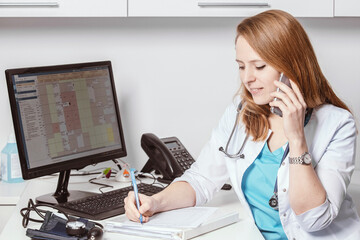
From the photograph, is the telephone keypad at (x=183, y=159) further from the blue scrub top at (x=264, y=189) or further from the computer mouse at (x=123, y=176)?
the blue scrub top at (x=264, y=189)

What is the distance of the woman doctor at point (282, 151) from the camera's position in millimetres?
1609

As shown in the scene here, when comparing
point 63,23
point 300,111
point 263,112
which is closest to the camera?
point 300,111

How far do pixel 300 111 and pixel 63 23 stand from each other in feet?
4.08

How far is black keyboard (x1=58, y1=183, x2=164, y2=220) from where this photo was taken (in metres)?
1.76

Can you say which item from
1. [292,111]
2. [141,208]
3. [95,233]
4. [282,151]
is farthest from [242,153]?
[95,233]

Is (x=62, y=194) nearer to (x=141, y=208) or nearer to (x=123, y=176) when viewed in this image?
(x=123, y=176)

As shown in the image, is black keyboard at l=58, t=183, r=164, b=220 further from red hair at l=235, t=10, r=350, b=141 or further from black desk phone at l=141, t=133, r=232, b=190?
red hair at l=235, t=10, r=350, b=141

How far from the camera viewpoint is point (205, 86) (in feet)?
8.40

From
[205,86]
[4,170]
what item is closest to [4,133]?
[4,170]

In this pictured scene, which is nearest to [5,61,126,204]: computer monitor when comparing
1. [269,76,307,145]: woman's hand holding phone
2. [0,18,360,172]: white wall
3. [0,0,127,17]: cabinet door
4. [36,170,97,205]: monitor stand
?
[36,170,97,205]: monitor stand

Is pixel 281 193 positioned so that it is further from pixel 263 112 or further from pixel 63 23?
pixel 63 23

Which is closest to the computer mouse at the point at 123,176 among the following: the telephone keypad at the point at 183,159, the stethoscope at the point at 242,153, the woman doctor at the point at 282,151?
the telephone keypad at the point at 183,159

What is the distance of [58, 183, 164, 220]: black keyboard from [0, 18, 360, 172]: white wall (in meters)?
0.65

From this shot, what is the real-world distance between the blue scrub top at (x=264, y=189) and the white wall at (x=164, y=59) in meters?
0.77
